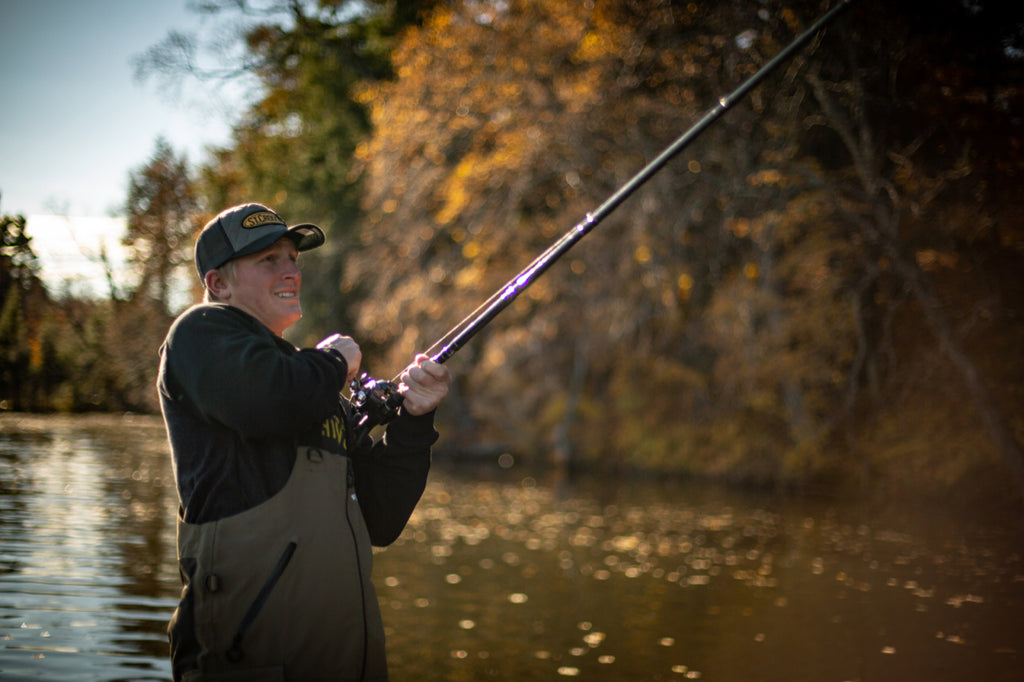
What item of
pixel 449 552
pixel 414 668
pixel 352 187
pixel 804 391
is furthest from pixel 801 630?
pixel 352 187

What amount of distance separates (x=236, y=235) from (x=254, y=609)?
0.83 m

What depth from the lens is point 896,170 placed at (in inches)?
332

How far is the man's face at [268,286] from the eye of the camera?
2.10m

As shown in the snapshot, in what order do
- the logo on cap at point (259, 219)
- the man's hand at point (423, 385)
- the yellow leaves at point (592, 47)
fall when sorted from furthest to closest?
the yellow leaves at point (592, 47), the man's hand at point (423, 385), the logo on cap at point (259, 219)

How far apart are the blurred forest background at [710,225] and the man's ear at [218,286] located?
4.26 meters

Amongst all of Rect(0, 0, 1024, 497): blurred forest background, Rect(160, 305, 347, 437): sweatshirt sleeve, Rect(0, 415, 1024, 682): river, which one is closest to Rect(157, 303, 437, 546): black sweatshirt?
Rect(160, 305, 347, 437): sweatshirt sleeve

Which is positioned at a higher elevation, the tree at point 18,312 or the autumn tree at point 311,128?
the autumn tree at point 311,128

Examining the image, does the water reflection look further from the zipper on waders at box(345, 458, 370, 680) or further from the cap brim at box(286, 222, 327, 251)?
the cap brim at box(286, 222, 327, 251)

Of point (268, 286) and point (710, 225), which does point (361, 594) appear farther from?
point (710, 225)

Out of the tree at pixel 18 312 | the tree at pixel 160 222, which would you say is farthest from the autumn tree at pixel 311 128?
the tree at pixel 18 312

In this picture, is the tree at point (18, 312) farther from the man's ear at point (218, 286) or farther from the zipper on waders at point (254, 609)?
the zipper on waders at point (254, 609)

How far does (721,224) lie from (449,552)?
16.6 feet

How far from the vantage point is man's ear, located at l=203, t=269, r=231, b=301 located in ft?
6.90

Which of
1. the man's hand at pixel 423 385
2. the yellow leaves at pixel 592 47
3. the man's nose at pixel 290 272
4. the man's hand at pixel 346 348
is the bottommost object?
the man's hand at pixel 423 385
